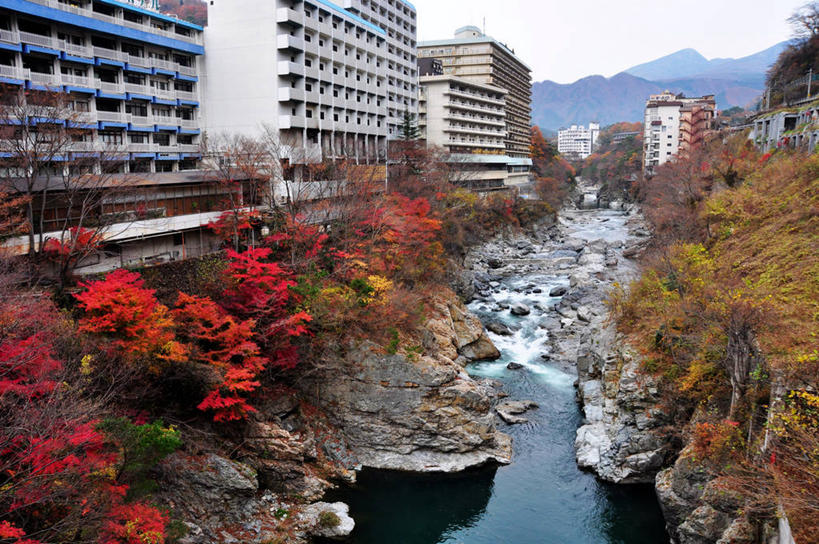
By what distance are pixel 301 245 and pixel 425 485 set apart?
1293cm

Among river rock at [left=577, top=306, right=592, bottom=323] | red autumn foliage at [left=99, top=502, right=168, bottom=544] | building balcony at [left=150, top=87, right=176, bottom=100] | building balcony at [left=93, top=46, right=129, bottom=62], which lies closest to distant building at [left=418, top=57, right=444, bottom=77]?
building balcony at [left=150, top=87, right=176, bottom=100]

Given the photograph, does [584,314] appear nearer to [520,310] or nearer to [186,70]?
[520,310]

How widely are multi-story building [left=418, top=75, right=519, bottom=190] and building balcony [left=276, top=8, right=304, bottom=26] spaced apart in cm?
2300

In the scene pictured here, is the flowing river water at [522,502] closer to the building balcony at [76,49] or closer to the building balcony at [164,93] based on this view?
the building balcony at [76,49]

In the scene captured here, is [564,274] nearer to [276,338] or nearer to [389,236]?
[389,236]

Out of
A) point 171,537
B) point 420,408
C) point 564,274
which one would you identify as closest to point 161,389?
point 171,537

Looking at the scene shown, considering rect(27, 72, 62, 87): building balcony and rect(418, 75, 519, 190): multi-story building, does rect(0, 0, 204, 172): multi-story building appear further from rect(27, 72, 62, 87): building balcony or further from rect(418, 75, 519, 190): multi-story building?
rect(418, 75, 519, 190): multi-story building

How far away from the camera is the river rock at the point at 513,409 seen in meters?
24.9

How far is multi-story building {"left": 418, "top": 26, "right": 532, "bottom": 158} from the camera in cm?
7868

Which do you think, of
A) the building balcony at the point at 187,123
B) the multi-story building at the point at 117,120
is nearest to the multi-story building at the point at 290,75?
the building balcony at the point at 187,123

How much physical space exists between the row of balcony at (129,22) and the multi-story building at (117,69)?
5cm

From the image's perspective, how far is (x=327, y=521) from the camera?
17844 mm

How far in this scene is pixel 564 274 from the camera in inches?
1939

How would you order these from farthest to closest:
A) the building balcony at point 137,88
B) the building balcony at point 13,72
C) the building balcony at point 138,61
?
the building balcony at point 137,88, the building balcony at point 138,61, the building balcony at point 13,72
